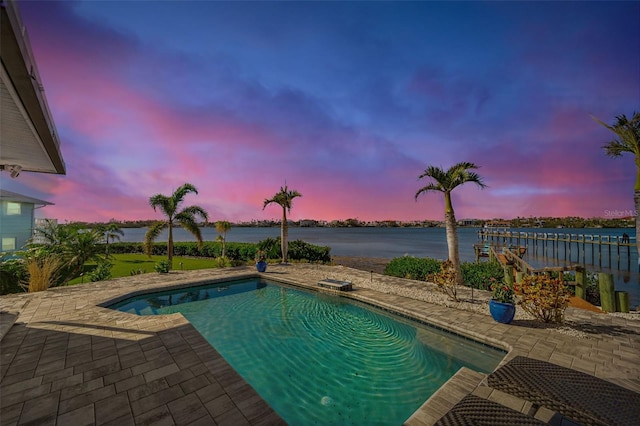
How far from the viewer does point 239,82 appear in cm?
1228

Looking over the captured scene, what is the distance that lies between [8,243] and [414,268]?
90.9 feet

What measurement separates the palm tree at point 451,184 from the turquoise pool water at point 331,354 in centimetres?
489

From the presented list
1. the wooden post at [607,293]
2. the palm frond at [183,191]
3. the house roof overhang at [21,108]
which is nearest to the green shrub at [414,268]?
the wooden post at [607,293]

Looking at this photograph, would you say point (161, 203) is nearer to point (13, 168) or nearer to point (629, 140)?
point (13, 168)

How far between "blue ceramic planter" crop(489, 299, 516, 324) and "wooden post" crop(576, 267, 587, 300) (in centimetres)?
485

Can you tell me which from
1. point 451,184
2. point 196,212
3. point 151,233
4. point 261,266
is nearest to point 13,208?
point 151,233

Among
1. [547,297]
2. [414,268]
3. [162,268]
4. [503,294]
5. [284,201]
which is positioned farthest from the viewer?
[284,201]

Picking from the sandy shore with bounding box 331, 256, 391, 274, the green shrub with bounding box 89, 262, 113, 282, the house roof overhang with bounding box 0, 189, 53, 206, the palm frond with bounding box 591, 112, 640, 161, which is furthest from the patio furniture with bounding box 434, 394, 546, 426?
the house roof overhang with bounding box 0, 189, 53, 206

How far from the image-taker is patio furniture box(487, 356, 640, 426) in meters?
2.65

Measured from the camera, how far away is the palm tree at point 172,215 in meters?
17.4

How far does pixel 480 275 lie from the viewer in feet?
38.3

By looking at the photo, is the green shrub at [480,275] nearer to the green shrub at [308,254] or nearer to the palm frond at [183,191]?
the green shrub at [308,254]

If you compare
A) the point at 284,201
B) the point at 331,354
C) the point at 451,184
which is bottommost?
the point at 331,354

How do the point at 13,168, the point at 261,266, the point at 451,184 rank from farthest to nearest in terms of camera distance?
the point at 261,266 → the point at 451,184 → the point at 13,168
